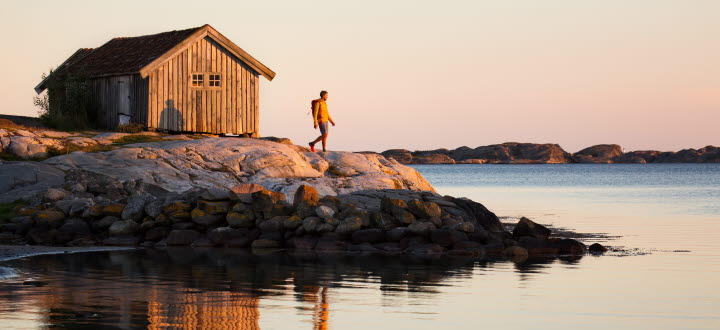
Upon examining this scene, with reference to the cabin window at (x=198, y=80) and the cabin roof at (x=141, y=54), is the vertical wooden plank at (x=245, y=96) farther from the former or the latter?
the cabin window at (x=198, y=80)

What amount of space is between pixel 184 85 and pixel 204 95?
82cm

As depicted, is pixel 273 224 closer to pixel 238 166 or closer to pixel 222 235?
→ pixel 222 235

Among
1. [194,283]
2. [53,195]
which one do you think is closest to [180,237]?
[53,195]

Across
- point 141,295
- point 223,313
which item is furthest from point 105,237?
point 223,313

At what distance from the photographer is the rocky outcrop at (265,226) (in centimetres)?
2241

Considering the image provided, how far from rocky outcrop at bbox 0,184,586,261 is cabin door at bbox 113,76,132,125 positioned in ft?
35.5

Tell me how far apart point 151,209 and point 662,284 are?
12263 mm

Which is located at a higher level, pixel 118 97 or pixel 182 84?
pixel 182 84

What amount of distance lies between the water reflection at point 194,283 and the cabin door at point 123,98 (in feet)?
46.4

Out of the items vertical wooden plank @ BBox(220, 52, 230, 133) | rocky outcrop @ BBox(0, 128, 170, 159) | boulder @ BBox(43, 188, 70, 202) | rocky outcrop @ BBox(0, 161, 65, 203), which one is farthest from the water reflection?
vertical wooden plank @ BBox(220, 52, 230, 133)

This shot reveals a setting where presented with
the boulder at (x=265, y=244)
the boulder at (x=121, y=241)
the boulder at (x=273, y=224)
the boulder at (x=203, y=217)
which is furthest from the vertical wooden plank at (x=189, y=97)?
the boulder at (x=265, y=244)

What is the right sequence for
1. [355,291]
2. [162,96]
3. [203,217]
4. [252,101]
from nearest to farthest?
1. [355,291]
2. [203,217]
3. [162,96]
4. [252,101]

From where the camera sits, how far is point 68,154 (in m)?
28.0

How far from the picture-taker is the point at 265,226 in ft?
76.0
